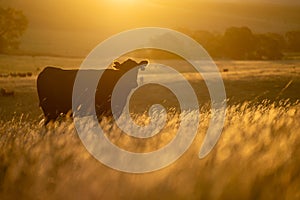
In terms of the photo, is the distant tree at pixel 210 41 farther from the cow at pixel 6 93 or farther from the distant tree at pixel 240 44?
the cow at pixel 6 93

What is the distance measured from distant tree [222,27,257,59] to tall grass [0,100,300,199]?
6715 cm

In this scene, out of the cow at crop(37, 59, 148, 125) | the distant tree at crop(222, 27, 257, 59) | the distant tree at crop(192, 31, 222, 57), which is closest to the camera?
the cow at crop(37, 59, 148, 125)

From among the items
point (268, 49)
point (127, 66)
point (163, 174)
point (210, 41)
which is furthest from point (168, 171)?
point (210, 41)

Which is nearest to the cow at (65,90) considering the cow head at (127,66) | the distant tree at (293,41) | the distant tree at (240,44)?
the cow head at (127,66)

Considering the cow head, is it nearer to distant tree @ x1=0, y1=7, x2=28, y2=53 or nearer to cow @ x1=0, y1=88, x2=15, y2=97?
cow @ x1=0, y1=88, x2=15, y2=97

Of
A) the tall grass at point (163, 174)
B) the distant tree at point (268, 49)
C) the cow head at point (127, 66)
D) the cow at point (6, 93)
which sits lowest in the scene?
the tall grass at point (163, 174)

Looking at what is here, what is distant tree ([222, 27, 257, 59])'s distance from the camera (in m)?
71.1

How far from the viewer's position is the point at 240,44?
72188 millimetres

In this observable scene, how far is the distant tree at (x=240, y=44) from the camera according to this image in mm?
71062

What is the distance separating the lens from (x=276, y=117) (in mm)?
6594

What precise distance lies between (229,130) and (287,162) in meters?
1.00

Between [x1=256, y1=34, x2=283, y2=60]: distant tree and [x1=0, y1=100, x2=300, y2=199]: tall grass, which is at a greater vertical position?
[x1=256, y1=34, x2=283, y2=60]: distant tree

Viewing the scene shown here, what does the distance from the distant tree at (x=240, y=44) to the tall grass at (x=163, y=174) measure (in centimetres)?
6715

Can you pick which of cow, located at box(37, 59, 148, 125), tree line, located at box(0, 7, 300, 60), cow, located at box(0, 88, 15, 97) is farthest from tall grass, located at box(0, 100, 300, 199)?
tree line, located at box(0, 7, 300, 60)
